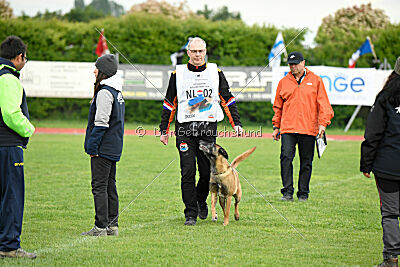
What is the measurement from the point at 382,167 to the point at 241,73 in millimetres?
19087

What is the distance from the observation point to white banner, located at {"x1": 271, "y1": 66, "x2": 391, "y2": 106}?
74.4 feet

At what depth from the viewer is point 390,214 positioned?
16.9ft

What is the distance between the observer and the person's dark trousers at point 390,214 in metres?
5.10

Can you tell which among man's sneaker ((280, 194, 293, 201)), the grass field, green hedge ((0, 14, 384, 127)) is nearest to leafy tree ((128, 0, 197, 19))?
green hedge ((0, 14, 384, 127))

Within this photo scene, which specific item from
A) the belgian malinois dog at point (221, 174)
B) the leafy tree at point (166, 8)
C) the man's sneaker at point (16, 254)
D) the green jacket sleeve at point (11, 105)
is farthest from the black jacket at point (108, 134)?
the leafy tree at point (166, 8)

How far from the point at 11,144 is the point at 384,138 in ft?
11.0

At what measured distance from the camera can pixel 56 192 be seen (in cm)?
941

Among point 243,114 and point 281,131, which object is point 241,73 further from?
point 281,131

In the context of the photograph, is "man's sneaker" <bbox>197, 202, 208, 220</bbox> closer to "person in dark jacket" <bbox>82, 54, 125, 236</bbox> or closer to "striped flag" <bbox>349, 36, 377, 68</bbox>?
"person in dark jacket" <bbox>82, 54, 125, 236</bbox>

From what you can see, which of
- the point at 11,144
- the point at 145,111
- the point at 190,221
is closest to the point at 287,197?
the point at 190,221

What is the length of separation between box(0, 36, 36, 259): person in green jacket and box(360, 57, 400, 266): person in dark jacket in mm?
3073

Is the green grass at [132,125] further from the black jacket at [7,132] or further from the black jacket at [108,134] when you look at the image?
the black jacket at [7,132]

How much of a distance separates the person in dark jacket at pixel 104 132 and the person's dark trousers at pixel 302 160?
11.8 ft

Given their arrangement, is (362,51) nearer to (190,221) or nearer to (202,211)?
(202,211)
